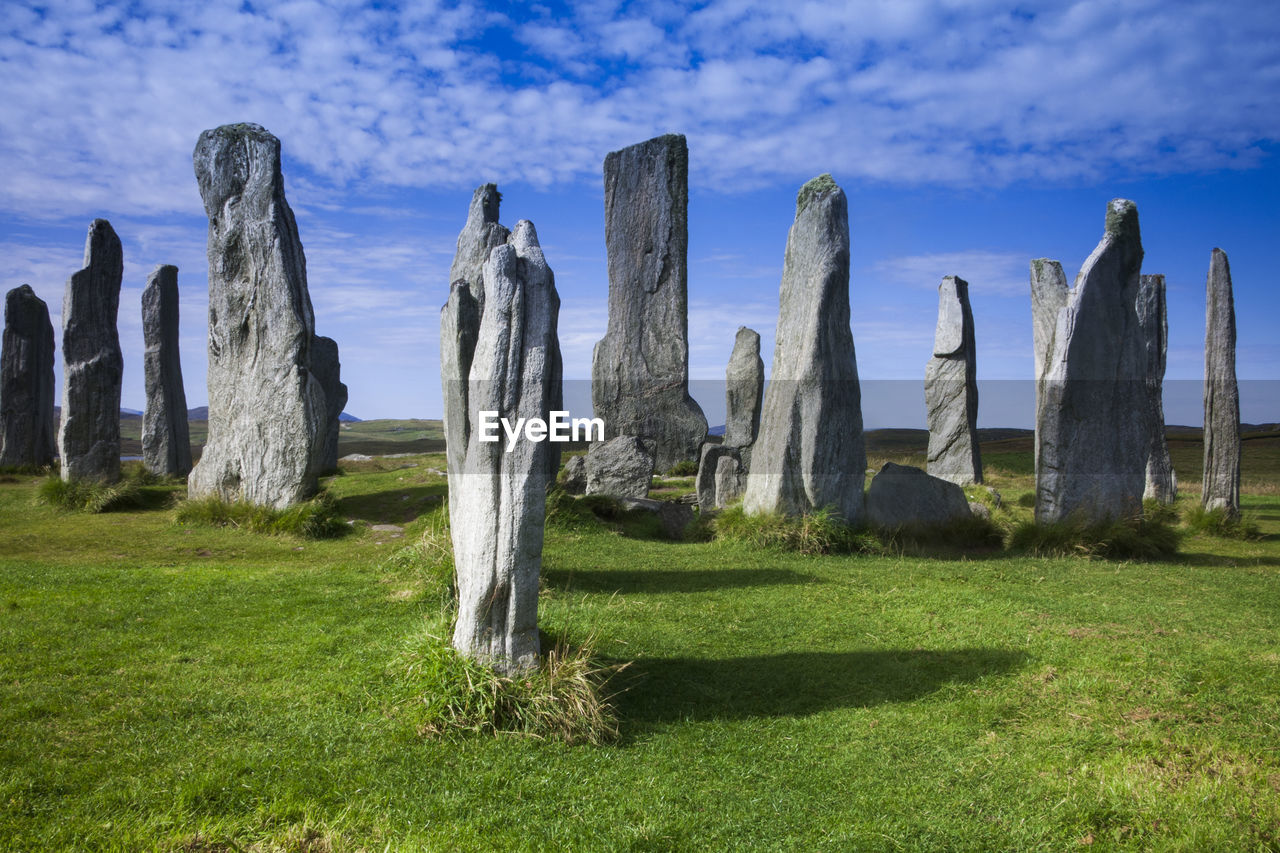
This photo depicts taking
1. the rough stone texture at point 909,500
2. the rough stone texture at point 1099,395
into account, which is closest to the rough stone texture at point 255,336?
the rough stone texture at point 909,500

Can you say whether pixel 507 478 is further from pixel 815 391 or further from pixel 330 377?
pixel 330 377

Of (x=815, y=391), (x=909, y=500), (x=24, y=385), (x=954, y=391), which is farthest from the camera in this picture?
(x=24, y=385)

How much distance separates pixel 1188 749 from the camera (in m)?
4.24

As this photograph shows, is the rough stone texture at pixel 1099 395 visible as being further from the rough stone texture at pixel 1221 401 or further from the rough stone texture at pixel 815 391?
the rough stone texture at pixel 1221 401

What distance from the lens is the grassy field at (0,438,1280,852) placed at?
3.61 metres

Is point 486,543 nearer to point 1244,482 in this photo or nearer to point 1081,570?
point 1081,570

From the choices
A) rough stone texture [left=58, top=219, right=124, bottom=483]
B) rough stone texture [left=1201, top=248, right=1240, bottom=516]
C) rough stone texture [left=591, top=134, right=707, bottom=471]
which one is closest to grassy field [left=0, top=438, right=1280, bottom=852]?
rough stone texture [left=1201, top=248, right=1240, bottom=516]

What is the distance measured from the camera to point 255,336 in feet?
36.7

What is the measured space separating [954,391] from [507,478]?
42.0 ft

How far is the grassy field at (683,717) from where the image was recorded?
361 cm

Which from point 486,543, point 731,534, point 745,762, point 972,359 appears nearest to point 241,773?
point 486,543

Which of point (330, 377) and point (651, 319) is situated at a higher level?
point (651, 319)

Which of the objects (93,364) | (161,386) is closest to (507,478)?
(93,364)

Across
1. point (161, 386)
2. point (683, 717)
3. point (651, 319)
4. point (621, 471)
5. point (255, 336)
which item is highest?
point (651, 319)
